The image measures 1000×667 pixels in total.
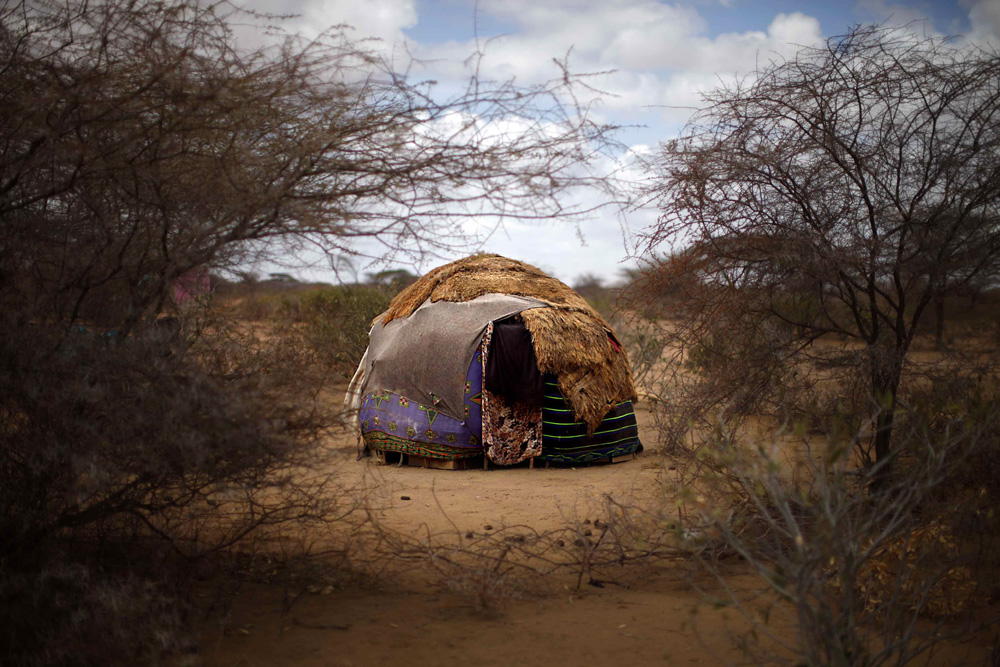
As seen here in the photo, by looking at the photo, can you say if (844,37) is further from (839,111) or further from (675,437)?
(675,437)

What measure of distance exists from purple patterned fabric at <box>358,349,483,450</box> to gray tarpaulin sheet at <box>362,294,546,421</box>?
2.7 inches

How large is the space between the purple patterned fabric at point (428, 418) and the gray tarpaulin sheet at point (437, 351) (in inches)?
2.7

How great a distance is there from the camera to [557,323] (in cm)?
857

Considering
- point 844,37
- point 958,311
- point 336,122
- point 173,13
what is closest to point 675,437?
point 958,311

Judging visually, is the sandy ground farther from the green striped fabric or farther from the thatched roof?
the green striped fabric

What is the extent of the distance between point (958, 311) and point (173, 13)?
6742 mm

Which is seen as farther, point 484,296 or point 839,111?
point 484,296

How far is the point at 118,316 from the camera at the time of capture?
4.07 metres

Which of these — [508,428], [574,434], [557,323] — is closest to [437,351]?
[508,428]

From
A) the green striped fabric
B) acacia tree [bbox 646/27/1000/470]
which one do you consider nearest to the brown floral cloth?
the green striped fabric

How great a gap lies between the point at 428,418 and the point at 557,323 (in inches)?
72.2

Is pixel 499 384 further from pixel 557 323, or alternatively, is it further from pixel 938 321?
pixel 938 321

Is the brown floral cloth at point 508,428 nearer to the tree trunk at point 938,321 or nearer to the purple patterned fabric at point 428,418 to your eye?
the purple patterned fabric at point 428,418

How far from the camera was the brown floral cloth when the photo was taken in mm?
8477
